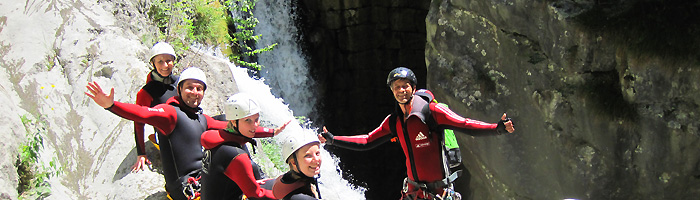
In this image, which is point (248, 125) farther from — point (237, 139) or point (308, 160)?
point (308, 160)

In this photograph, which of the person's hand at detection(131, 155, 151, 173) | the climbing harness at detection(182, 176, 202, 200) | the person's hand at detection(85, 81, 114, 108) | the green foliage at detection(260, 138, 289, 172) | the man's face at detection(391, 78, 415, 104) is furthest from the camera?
the green foliage at detection(260, 138, 289, 172)

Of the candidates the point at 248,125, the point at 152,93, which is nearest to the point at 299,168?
the point at 248,125

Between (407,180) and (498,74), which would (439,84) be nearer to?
(498,74)

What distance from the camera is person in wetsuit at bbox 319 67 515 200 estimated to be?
15.7ft

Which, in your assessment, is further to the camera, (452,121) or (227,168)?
(452,121)

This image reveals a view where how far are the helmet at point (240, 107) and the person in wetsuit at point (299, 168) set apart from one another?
0.46 metres

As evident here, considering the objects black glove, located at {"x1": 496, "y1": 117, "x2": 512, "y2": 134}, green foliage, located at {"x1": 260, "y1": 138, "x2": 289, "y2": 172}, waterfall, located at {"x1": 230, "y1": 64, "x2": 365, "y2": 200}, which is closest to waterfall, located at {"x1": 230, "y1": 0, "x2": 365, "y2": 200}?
waterfall, located at {"x1": 230, "y1": 64, "x2": 365, "y2": 200}

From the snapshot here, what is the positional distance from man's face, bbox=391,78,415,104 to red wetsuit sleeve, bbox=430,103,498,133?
A: 0.85 ft

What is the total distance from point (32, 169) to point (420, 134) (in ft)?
11.1

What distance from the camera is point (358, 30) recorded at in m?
15.7

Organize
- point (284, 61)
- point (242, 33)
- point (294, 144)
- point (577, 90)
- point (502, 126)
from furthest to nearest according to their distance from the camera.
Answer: point (284, 61) < point (242, 33) < point (577, 90) < point (502, 126) < point (294, 144)

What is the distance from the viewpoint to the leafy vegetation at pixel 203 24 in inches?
374

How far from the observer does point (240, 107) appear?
3.82 m

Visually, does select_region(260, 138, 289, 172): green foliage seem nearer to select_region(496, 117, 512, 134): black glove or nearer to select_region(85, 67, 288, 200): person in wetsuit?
select_region(85, 67, 288, 200): person in wetsuit
